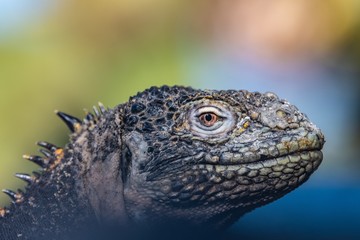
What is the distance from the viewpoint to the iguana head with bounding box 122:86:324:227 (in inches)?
138

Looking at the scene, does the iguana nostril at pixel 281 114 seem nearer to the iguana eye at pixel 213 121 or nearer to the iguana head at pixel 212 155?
the iguana head at pixel 212 155

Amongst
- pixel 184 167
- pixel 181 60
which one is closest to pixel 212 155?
pixel 184 167

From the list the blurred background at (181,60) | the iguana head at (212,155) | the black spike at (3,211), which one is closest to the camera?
the iguana head at (212,155)

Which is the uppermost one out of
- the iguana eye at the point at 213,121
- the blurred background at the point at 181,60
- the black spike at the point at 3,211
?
the blurred background at the point at 181,60

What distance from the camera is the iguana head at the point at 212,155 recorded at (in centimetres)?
351

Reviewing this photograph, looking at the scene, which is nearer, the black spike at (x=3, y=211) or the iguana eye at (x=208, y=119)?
the iguana eye at (x=208, y=119)

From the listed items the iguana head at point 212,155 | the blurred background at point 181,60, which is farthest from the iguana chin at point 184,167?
the blurred background at point 181,60

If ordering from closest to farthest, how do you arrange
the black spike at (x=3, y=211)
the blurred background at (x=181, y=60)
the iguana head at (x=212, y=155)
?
the iguana head at (x=212, y=155) → the black spike at (x=3, y=211) → the blurred background at (x=181, y=60)

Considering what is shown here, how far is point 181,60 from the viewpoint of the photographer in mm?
15609

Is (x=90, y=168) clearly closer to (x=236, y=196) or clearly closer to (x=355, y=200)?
(x=236, y=196)

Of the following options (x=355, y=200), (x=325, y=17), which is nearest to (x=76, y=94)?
(x=325, y=17)

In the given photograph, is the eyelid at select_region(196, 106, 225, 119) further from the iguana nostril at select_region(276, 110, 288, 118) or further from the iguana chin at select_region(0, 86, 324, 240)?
the iguana nostril at select_region(276, 110, 288, 118)

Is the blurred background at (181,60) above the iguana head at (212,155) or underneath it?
above

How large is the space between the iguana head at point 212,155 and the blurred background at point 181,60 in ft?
11.4
